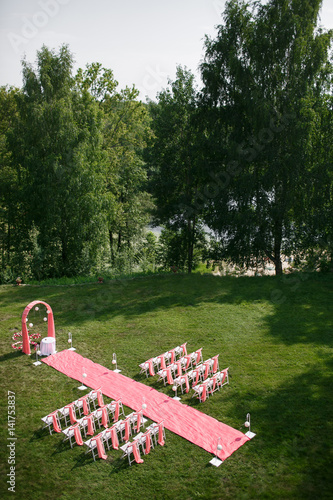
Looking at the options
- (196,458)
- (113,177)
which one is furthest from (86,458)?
(113,177)

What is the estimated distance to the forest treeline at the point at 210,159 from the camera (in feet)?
67.3

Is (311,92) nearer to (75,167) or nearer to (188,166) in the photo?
(188,166)

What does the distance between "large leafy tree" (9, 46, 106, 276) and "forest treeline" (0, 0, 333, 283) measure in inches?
2.7

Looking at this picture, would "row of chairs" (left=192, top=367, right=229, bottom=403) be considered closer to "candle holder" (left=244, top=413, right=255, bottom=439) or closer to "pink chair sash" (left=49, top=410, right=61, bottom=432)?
"candle holder" (left=244, top=413, right=255, bottom=439)

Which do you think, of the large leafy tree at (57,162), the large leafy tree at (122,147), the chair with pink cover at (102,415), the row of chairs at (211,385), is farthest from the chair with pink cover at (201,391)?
the large leafy tree at (122,147)

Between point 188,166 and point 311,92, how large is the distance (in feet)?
27.0

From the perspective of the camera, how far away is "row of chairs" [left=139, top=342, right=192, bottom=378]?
40.7 feet

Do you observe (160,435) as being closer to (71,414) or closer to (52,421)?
(71,414)

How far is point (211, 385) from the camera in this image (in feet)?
37.3

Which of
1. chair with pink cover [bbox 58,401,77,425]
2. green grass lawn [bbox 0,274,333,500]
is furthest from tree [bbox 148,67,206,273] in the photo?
chair with pink cover [bbox 58,401,77,425]

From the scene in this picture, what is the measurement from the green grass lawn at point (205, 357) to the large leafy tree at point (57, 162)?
420 cm

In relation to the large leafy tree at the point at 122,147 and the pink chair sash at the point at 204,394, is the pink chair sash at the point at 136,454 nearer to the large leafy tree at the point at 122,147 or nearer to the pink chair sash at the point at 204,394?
the pink chair sash at the point at 204,394

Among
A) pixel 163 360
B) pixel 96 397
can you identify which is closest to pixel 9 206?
pixel 163 360

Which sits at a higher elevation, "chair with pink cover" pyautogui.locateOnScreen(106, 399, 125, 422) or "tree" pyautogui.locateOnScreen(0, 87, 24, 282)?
"tree" pyautogui.locateOnScreen(0, 87, 24, 282)
